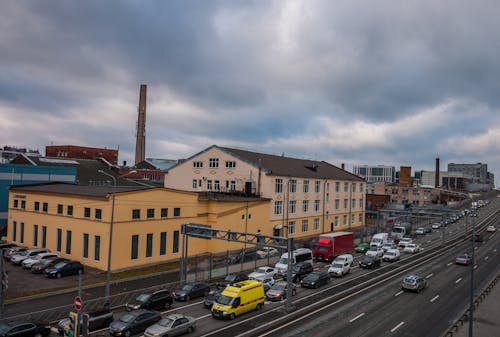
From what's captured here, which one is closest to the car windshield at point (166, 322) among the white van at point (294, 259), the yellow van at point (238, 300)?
the yellow van at point (238, 300)

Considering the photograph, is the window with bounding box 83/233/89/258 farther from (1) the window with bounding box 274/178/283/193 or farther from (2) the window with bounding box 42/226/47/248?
(1) the window with bounding box 274/178/283/193

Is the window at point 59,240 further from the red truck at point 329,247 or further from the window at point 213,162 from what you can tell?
the red truck at point 329,247

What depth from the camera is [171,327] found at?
78.6ft

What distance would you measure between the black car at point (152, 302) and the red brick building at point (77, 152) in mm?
109487

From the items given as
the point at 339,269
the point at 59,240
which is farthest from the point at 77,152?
the point at 339,269

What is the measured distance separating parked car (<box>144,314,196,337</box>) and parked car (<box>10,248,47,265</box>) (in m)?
26.3

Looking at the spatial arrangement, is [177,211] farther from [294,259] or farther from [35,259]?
[35,259]

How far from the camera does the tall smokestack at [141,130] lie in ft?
362

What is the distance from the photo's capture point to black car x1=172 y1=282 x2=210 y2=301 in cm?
3308

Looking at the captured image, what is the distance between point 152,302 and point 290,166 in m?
46.5

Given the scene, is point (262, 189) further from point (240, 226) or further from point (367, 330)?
point (367, 330)

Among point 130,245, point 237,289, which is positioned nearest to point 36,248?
point 130,245

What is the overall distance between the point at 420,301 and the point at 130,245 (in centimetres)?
2994

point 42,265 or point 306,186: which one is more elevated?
point 306,186
